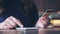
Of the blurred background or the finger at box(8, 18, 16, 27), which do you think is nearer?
the finger at box(8, 18, 16, 27)

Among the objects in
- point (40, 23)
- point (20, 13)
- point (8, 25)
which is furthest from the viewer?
point (20, 13)

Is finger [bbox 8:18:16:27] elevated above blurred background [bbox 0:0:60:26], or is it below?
Answer: below

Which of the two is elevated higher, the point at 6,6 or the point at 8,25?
the point at 6,6

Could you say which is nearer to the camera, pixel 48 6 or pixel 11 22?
pixel 11 22

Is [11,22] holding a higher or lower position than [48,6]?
lower

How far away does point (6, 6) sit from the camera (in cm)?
183

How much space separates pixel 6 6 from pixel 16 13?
0.57ft

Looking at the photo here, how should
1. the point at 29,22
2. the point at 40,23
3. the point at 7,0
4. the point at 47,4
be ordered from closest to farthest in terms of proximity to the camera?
the point at 40,23, the point at 29,22, the point at 7,0, the point at 47,4

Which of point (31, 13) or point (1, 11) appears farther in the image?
point (1, 11)

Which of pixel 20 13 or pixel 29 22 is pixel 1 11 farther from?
pixel 29 22

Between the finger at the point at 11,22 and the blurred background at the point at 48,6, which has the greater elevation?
the blurred background at the point at 48,6

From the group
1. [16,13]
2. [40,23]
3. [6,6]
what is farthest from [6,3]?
[40,23]

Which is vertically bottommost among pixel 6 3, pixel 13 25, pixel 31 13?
pixel 13 25

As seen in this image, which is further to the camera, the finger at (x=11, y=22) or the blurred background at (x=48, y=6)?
the blurred background at (x=48, y=6)
